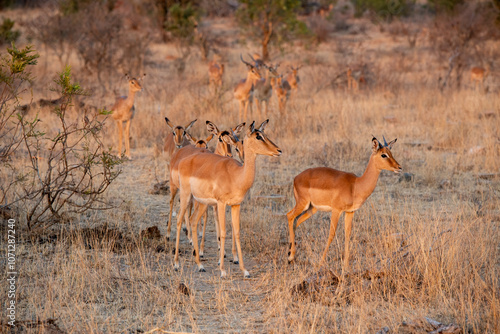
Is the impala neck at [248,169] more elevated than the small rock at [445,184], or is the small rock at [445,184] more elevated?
the impala neck at [248,169]

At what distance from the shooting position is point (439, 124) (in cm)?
1302

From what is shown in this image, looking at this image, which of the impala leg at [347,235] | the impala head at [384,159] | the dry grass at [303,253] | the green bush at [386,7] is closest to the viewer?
the dry grass at [303,253]

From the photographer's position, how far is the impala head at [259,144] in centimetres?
555

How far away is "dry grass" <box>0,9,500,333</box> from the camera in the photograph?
4863 millimetres

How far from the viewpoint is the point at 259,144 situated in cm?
561

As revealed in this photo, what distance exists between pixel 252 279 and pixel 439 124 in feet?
27.8


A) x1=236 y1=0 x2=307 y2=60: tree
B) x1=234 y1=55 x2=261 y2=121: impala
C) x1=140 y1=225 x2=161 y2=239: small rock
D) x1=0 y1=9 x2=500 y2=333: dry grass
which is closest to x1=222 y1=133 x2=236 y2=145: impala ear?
x1=0 y1=9 x2=500 y2=333: dry grass

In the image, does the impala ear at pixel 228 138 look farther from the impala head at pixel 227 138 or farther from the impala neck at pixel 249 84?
the impala neck at pixel 249 84

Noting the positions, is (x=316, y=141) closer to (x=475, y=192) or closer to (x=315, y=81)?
(x=475, y=192)

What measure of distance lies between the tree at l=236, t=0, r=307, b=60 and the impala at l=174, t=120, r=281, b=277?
16997mm

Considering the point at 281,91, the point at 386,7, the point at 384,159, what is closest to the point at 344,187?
the point at 384,159

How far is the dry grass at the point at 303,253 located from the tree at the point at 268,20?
10.4 m

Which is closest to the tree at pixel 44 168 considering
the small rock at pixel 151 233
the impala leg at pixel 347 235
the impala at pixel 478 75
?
the small rock at pixel 151 233

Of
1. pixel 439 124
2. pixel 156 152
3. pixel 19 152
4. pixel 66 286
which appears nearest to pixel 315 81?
pixel 439 124
